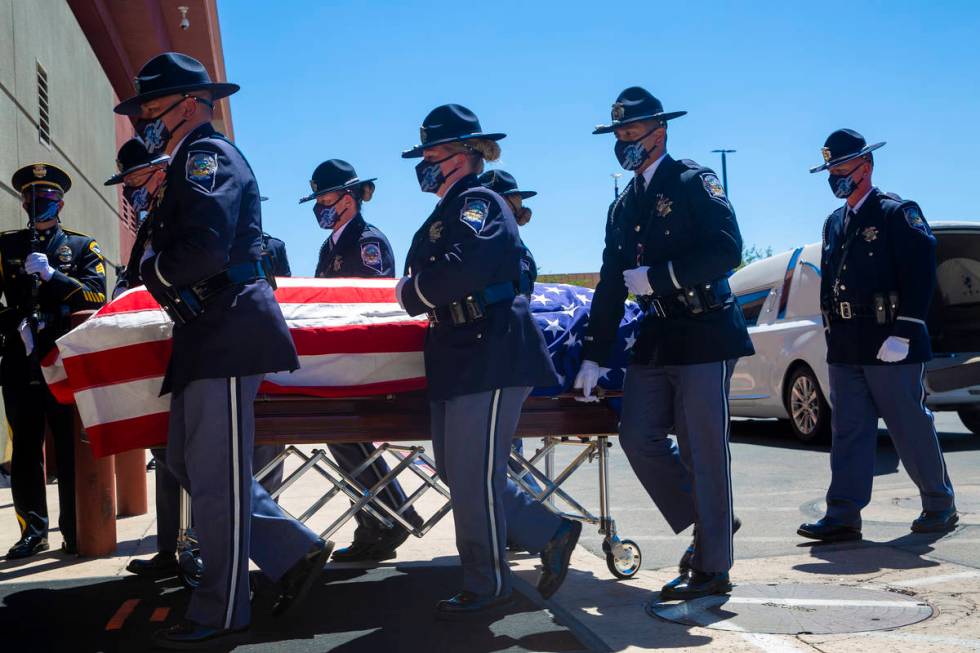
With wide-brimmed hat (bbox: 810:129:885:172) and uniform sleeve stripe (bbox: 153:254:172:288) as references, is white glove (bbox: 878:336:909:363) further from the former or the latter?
uniform sleeve stripe (bbox: 153:254:172:288)

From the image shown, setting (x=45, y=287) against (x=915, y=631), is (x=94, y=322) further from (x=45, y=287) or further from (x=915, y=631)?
(x=915, y=631)

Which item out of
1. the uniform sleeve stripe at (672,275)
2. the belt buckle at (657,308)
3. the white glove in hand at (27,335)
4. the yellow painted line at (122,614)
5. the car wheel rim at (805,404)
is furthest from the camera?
the car wheel rim at (805,404)

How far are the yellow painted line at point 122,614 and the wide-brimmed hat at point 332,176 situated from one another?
99.7 inches

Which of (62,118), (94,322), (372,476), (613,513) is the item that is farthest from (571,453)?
(94,322)

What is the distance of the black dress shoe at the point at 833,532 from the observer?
5516 mm

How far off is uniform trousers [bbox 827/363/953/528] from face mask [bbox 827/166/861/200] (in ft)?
3.01

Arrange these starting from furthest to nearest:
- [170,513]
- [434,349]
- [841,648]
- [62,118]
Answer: [62,118] → [170,513] → [434,349] → [841,648]

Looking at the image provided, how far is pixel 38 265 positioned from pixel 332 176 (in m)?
1.64

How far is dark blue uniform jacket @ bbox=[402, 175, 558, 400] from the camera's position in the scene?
405 cm

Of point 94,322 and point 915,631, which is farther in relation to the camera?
point 94,322

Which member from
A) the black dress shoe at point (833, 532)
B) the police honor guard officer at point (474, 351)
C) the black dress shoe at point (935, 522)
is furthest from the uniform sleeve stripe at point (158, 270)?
the black dress shoe at point (935, 522)

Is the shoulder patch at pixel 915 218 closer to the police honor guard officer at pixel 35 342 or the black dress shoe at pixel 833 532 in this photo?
the black dress shoe at pixel 833 532

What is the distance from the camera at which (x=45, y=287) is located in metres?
5.82

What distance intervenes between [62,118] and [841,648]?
37.7 feet
